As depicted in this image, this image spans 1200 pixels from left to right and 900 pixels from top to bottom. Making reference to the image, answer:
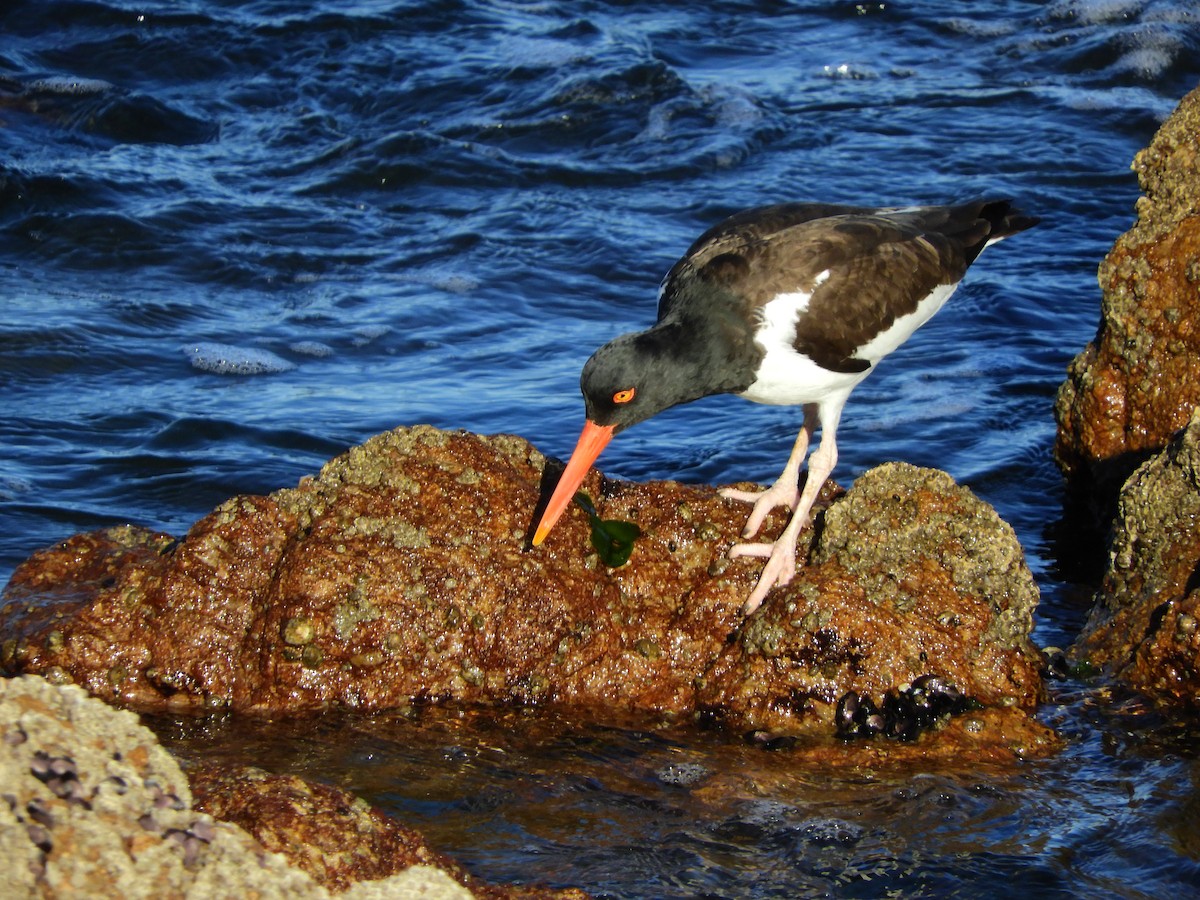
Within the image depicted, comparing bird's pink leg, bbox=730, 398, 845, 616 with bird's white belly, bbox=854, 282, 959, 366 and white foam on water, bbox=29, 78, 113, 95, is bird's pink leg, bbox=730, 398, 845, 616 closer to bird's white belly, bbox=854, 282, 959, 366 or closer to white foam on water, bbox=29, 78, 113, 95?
bird's white belly, bbox=854, 282, 959, 366

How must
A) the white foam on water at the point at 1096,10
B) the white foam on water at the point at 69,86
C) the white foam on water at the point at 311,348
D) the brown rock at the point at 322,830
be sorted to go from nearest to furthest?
the brown rock at the point at 322,830 → the white foam on water at the point at 311,348 → the white foam on water at the point at 69,86 → the white foam on water at the point at 1096,10

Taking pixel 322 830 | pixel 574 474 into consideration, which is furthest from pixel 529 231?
pixel 322 830

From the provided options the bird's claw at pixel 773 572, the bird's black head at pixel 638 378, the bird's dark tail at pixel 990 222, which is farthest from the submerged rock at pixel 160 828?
the bird's dark tail at pixel 990 222

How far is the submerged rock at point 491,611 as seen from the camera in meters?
4.02

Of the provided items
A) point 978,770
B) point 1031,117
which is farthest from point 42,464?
point 1031,117

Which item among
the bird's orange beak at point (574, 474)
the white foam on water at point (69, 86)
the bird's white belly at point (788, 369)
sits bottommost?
the bird's orange beak at point (574, 474)

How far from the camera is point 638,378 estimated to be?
14.3 feet

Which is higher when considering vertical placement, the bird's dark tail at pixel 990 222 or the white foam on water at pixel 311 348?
the bird's dark tail at pixel 990 222

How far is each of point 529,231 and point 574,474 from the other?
18.3ft

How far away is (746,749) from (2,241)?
23.2 ft

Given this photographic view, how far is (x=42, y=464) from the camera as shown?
20.7 feet

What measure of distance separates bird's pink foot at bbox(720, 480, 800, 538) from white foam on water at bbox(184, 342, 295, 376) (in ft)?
12.4

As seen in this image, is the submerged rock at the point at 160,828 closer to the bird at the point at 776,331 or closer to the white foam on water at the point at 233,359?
the bird at the point at 776,331

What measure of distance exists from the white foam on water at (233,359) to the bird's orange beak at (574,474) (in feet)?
12.2
